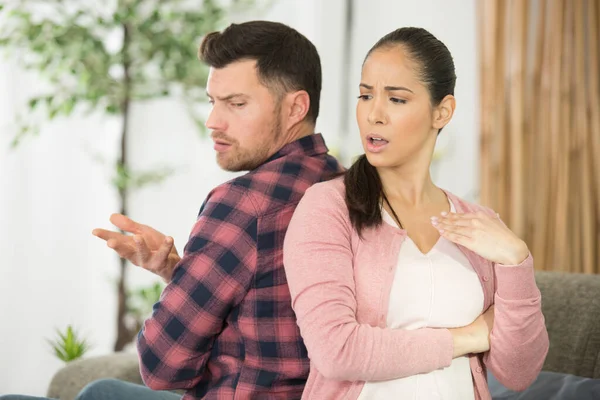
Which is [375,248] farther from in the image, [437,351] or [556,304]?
[556,304]

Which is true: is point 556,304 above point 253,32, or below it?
below

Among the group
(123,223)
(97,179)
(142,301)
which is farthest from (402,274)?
(97,179)

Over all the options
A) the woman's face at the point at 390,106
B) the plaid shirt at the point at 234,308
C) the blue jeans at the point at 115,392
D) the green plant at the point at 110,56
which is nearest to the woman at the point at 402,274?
the woman's face at the point at 390,106

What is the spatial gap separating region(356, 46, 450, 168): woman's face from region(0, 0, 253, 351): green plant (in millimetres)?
1962

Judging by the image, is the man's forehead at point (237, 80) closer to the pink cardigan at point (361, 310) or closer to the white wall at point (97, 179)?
the pink cardigan at point (361, 310)

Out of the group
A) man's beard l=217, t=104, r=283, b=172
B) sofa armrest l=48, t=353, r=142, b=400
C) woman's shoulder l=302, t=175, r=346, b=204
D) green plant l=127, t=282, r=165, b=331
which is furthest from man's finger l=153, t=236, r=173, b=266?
green plant l=127, t=282, r=165, b=331

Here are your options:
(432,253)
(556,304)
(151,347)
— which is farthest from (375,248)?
(556,304)

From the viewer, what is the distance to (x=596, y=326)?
2014mm

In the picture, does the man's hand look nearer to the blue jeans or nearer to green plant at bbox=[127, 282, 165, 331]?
the blue jeans

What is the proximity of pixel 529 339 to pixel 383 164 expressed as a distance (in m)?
0.42

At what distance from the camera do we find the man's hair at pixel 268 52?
173cm

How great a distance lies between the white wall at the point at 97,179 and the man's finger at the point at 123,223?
75.2 inches

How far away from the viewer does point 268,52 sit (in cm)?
175

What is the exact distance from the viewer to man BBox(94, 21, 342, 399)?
1.56 m
